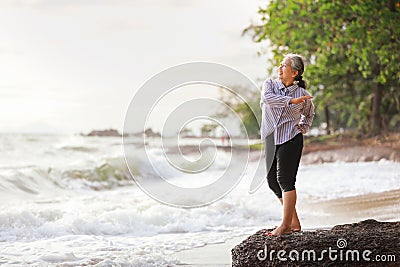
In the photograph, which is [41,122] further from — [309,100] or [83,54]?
[309,100]

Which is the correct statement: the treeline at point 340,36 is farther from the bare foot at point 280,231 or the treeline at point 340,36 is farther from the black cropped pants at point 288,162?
the bare foot at point 280,231

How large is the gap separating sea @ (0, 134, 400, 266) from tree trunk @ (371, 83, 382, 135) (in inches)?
128

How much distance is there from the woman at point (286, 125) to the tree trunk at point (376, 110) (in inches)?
649

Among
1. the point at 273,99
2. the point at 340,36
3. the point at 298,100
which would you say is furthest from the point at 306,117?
the point at 340,36

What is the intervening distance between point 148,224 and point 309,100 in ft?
13.4

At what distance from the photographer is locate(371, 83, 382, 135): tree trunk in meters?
20.7

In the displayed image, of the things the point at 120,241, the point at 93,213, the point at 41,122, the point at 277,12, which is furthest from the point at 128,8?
the point at 120,241

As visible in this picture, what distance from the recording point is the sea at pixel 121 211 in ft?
21.5

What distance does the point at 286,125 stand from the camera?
471 centimetres

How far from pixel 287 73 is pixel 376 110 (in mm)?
16639

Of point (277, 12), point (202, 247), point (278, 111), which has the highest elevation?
point (277, 12)

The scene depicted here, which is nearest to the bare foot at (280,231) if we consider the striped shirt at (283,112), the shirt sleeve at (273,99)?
the striped shirt at (283,112)

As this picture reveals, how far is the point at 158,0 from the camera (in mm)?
24797

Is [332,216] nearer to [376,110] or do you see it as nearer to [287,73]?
[287,73]
